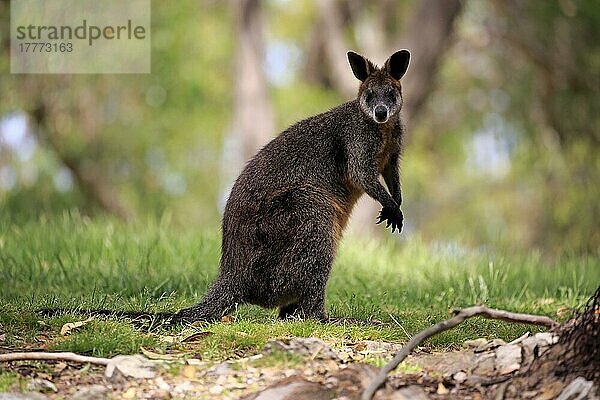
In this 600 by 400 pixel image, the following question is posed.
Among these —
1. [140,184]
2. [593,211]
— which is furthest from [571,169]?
[140,184]

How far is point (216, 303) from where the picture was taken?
19.4 ft

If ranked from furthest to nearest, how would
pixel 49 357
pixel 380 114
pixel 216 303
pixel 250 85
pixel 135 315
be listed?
pixel 250 85 < pixel 380 114 < pixel 216 303 < pixel 135 315 < pixel 49 357

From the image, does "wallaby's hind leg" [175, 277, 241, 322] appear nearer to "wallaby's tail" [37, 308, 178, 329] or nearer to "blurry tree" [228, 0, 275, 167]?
"wallaby's tail" [37, 308, 178, 329]

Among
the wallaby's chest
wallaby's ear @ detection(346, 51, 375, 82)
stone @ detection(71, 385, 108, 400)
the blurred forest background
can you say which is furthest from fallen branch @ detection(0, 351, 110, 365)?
the blurred forest background

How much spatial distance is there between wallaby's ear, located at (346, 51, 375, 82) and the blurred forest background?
7647 mm

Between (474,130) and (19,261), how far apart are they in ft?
55.3

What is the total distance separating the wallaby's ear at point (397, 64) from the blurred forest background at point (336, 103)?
779 centimetres

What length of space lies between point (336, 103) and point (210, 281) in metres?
12.8

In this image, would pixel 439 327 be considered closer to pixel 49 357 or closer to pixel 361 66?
pixel 49 357

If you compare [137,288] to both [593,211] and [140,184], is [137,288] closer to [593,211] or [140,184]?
[593,211]

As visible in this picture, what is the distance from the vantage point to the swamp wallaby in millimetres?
5895

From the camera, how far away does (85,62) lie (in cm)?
1522

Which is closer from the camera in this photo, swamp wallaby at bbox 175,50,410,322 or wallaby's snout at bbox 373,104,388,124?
swamp wallaby at bbox 175,50,410,322

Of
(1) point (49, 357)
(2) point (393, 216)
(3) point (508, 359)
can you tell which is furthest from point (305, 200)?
(1) point (49, 357)
